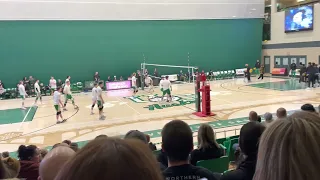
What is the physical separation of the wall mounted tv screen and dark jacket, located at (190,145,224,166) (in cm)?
2884

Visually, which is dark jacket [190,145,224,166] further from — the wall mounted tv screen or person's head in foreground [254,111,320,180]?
the wall mounted tv screen

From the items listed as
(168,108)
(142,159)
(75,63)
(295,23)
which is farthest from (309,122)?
(295,23)

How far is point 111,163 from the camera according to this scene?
975mm

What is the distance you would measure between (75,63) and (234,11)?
18.2m

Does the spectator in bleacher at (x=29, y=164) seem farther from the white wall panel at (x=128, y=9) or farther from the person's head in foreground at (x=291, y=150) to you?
the white wall panel at (x=128, y=9)

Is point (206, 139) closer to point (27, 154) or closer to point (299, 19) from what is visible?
point (27, 154)

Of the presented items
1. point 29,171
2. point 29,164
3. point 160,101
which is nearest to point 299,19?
point 160,101

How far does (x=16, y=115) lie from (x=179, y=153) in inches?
659

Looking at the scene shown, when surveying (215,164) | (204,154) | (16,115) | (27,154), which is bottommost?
(16,115)

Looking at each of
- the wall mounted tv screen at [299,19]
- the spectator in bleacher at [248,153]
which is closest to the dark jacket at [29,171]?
the spectator in bleacher at [248,153]

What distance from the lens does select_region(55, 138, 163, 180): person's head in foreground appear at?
96 cm

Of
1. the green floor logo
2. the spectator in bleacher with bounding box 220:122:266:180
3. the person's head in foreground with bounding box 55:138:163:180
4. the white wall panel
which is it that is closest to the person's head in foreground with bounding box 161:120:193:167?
the spectator in bleacher with bounding box 220:122:266:180

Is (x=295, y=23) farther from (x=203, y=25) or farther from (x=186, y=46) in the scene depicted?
(x=186, y=46)

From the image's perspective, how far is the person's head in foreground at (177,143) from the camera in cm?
282
